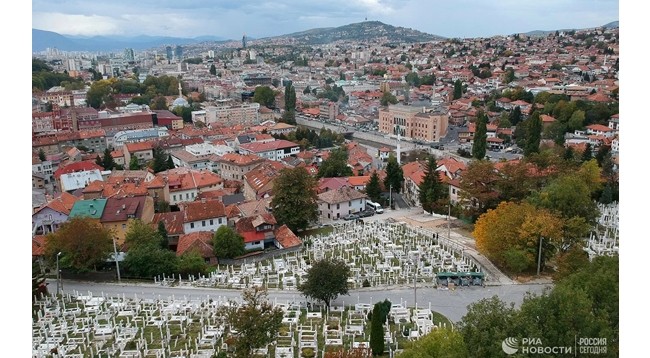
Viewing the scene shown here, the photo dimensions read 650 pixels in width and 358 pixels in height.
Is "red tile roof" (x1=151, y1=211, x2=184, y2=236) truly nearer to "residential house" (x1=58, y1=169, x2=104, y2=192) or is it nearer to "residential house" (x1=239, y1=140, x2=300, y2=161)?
"residential house" (x1=58, y1=169, x2=104, y2=192)

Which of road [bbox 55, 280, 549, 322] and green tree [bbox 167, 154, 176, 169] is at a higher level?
green tree [bbox 167, 154, 176, 169]

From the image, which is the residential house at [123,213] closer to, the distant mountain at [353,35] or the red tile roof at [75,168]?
the red tile roof at [75,168]

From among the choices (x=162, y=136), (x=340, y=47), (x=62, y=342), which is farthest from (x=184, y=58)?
(x=62, y=342)

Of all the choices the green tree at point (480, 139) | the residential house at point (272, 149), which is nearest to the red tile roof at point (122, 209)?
the residential house at point (272, 149)

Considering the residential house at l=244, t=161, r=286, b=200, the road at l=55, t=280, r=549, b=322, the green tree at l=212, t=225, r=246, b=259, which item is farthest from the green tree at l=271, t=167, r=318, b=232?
the road at l=55, t=280, r=549, b=322

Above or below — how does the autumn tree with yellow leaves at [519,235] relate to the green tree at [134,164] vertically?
below

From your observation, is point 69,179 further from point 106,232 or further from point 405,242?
point 405,242
